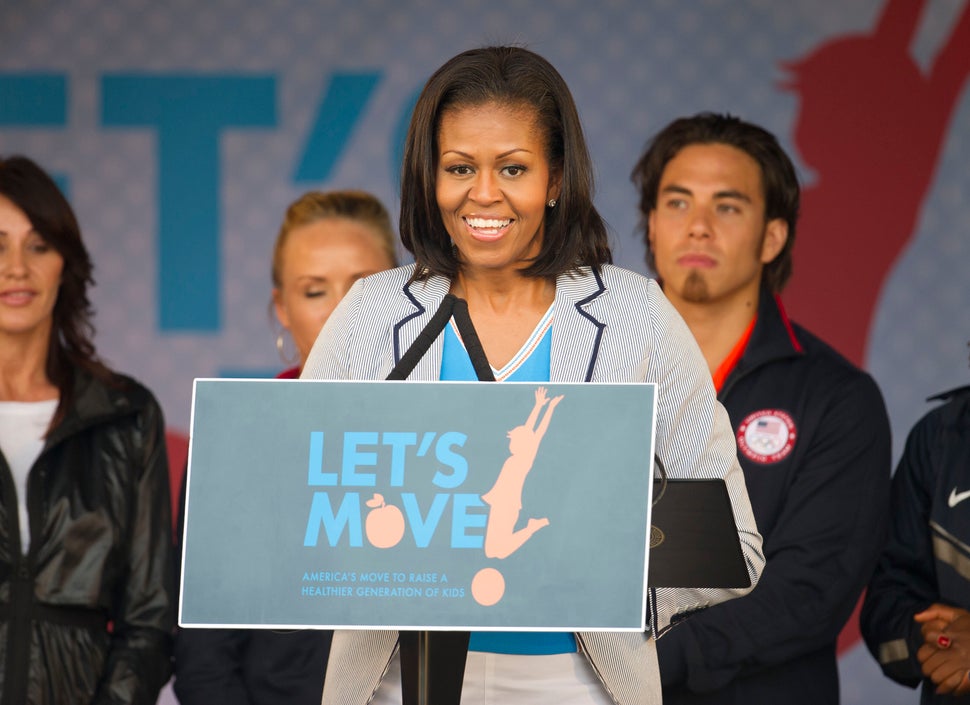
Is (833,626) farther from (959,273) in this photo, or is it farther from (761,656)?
(959,273)

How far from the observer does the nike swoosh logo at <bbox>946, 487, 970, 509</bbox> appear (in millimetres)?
2867

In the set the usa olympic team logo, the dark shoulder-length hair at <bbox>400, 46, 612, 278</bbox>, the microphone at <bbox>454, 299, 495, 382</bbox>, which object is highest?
the dark shoulder-length hair at <bbox>400, 46, 612, 278</bbox>

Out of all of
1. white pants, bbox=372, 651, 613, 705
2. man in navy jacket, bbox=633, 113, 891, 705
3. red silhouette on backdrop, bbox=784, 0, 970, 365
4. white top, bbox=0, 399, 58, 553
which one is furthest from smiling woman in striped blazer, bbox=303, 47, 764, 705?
red silhouette on backdrop, bbox=784, 0, 970, 365

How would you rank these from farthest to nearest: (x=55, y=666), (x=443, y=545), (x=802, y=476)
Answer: (x=802, y=476)
(x=55, y=666)
(x=443, y=545)

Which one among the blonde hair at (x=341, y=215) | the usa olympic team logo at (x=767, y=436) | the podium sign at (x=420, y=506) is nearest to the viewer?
the podium sign at (x=420, y=506)

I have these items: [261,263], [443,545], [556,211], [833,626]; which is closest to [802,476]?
[833,626]

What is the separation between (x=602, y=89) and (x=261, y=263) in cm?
130

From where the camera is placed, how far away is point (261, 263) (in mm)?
4559

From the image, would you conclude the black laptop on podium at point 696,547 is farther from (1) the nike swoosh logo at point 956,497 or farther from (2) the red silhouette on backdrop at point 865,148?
(2) the red silhouette on backdrop at point 865,148

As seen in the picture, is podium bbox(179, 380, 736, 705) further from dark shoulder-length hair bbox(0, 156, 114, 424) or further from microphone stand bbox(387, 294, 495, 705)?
dark shoulder-length hair bbox(0, 156, 114, 424)

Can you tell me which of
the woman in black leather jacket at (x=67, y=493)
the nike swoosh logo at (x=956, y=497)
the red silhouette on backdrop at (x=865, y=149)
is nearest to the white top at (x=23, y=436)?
the woman in black leather jacket at (x=67, y=493)

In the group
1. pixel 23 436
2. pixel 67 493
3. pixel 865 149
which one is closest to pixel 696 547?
pixel 67 493

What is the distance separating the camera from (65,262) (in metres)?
3.10

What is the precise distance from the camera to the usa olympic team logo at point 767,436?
300cm
